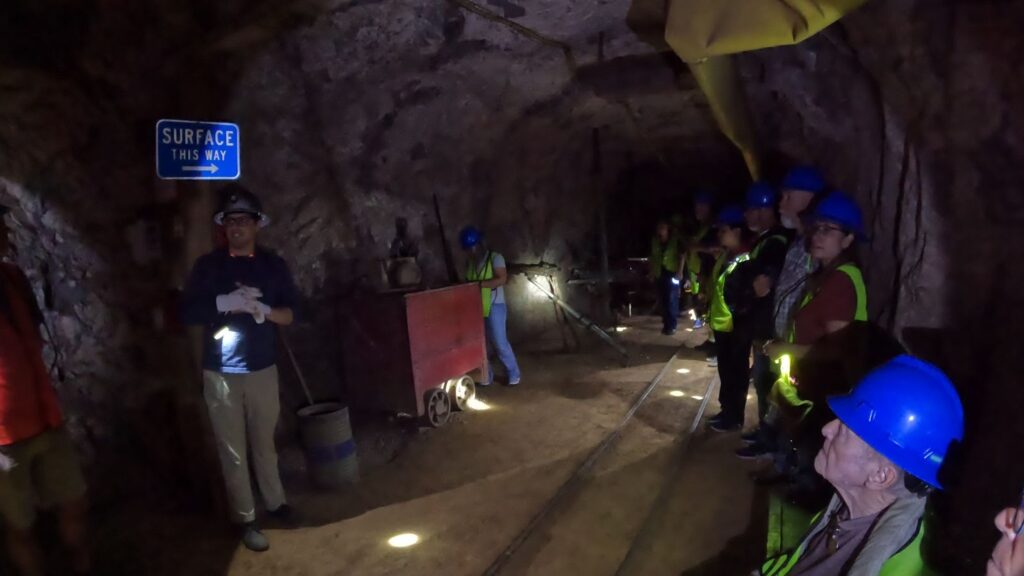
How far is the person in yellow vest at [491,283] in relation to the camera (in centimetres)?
710

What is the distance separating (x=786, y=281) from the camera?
3936 millimetres

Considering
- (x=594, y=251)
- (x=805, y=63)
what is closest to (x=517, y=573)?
(x=805, y=63)

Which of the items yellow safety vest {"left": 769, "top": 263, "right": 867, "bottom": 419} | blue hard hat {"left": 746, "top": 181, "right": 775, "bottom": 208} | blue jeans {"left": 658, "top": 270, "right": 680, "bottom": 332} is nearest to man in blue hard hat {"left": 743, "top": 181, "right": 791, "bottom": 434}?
blue hard hat {"left": 746, "top": 181, "right": 775, "bottom": 208}

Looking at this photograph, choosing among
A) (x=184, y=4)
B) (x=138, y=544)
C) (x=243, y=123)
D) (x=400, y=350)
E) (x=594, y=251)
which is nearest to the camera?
(x=138, y=544)

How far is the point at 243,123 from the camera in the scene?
5.04 metres

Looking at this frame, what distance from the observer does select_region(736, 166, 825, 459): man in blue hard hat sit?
388 centimetres

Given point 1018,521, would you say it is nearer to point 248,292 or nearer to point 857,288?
point 857,288

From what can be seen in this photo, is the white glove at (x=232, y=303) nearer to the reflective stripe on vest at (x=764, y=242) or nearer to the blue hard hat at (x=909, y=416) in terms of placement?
the blue hard hat at (x=909, y=416)

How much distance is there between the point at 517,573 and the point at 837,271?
247 cm

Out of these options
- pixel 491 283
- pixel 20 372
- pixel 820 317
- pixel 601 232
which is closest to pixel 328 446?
pixel 20 372

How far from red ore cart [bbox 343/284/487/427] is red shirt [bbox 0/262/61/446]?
267cm

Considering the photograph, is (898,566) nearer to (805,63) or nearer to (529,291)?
(805,63)

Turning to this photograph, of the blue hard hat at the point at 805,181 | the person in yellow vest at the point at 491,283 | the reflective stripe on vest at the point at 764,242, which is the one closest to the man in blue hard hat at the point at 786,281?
the blue hard hat at the point at 805,181

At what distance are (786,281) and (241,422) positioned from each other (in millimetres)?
3578
